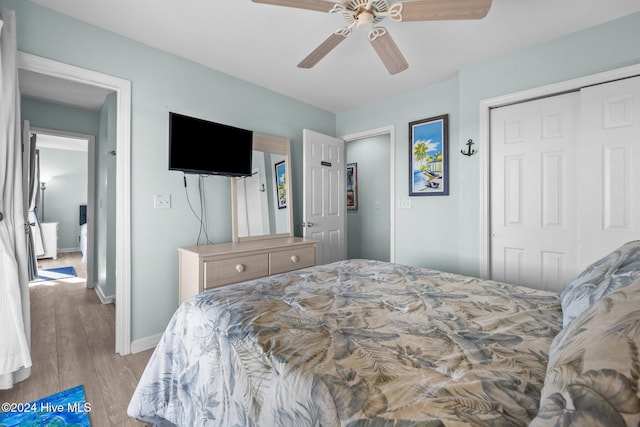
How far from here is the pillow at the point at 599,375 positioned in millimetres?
427

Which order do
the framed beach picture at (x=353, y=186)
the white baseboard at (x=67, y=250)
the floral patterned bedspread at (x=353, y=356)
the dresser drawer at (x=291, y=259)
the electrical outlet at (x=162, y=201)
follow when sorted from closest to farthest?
the floral patterned bedspread at (x=353, y=356)
the electrical outlet at (x=162, y=201)
the dresser drawer at (x=291, y=259)
the framed beach picture at (x=353, y=186)
the white baseboard at (x=67, y=250)

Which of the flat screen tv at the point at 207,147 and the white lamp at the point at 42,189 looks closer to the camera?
the flat screen tv at the point at 207,147

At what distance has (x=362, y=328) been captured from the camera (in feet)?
3.46

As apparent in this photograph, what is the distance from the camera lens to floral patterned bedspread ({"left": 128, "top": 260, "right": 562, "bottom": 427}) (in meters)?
0.68

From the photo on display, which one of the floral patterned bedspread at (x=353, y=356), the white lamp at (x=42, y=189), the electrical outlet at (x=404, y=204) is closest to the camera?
the floral patterned bedspread at (x=353, y=356)

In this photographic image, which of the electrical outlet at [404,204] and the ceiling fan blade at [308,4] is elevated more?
the ceiling fan blade at [308,4]

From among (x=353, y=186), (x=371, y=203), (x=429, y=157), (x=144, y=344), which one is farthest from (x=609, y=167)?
(x=144, y=344)

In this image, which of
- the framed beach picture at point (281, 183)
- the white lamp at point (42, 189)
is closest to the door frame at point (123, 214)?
the framed beach picture at point (281, 183)

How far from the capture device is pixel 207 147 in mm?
2574

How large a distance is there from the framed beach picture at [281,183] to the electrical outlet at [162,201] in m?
1.16

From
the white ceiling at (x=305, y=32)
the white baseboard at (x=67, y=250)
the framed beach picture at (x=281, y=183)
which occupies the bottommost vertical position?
the white baseboard at (x=67, y=250)

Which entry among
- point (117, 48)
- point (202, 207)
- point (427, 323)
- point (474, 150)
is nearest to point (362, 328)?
point (427, 323)

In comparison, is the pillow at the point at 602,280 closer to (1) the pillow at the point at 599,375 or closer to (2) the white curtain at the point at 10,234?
(1) the pillow at the point at 599,375

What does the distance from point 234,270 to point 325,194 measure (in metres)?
1.72
